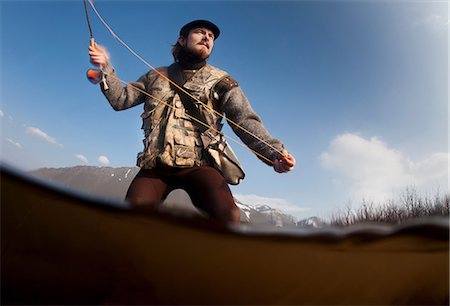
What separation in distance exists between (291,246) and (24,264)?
0.80 m

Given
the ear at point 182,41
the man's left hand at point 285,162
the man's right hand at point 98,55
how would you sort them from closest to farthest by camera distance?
the man's left hand at point 285,162
the man's right hand at point 98,55
the ear at point 182,41

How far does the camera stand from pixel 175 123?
6.82 feet

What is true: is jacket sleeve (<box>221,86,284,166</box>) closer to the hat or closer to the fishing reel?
the hat

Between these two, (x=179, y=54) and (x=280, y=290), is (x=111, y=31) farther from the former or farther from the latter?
(x=280, y=290)

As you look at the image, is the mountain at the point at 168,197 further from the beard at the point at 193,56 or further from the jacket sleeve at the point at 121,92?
the beard at the point at 193,56

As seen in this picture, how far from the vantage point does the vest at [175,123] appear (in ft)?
6.46

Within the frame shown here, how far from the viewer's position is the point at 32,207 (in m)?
0.84

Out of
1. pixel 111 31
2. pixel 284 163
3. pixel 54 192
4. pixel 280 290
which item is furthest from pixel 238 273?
pixel 111 31

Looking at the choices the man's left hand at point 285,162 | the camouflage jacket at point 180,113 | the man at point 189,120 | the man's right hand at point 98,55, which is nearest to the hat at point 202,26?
the man at point 189,120

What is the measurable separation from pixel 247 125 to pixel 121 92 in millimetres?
1138

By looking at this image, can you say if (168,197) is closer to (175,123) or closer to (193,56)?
(175,123)

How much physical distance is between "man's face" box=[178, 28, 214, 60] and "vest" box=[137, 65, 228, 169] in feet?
0.41

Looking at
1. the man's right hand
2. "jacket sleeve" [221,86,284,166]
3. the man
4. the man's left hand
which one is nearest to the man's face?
the man

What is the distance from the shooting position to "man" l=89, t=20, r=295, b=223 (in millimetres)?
1834
